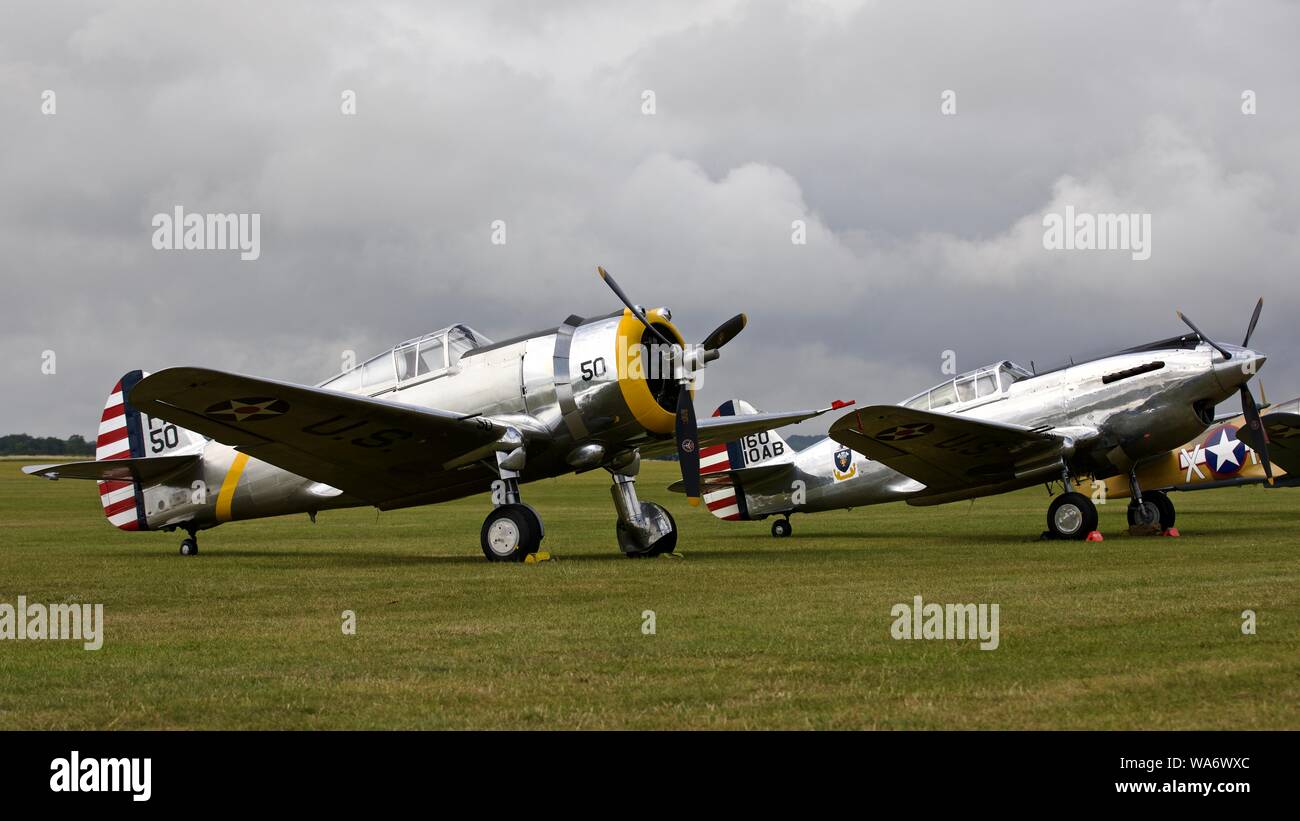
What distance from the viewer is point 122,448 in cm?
1792

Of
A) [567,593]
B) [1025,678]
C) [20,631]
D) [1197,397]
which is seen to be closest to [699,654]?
[1025,678]

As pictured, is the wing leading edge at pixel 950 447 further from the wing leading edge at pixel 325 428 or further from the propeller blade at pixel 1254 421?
the wing leading edge at pixel 325 428

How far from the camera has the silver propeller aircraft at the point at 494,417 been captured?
43.1ft

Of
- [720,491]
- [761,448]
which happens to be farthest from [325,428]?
[720,491]

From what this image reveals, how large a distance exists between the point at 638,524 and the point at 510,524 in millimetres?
2004

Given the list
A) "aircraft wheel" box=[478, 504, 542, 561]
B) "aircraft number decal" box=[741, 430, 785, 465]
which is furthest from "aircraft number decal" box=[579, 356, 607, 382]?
"aircraft number decal" box=[741, 430, 785, 465]

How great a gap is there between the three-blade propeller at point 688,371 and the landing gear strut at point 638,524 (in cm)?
133

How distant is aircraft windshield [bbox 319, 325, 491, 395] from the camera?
578 inches

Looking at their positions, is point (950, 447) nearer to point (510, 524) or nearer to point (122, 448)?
point (510, 524)

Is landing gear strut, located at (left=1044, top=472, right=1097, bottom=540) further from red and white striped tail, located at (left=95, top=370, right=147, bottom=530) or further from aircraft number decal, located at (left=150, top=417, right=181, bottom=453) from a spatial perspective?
red and white striped tail, located at (left=95, top=370, right=147, bottom=530)

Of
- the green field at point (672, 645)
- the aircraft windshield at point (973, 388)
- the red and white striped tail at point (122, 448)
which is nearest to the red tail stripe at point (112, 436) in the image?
the red and white striped tail at point (122, 448)

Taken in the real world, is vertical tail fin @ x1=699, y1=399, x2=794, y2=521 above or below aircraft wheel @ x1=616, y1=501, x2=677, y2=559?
above

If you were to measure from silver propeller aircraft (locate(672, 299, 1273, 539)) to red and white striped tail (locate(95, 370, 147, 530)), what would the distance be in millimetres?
8433

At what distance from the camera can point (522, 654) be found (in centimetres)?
663
